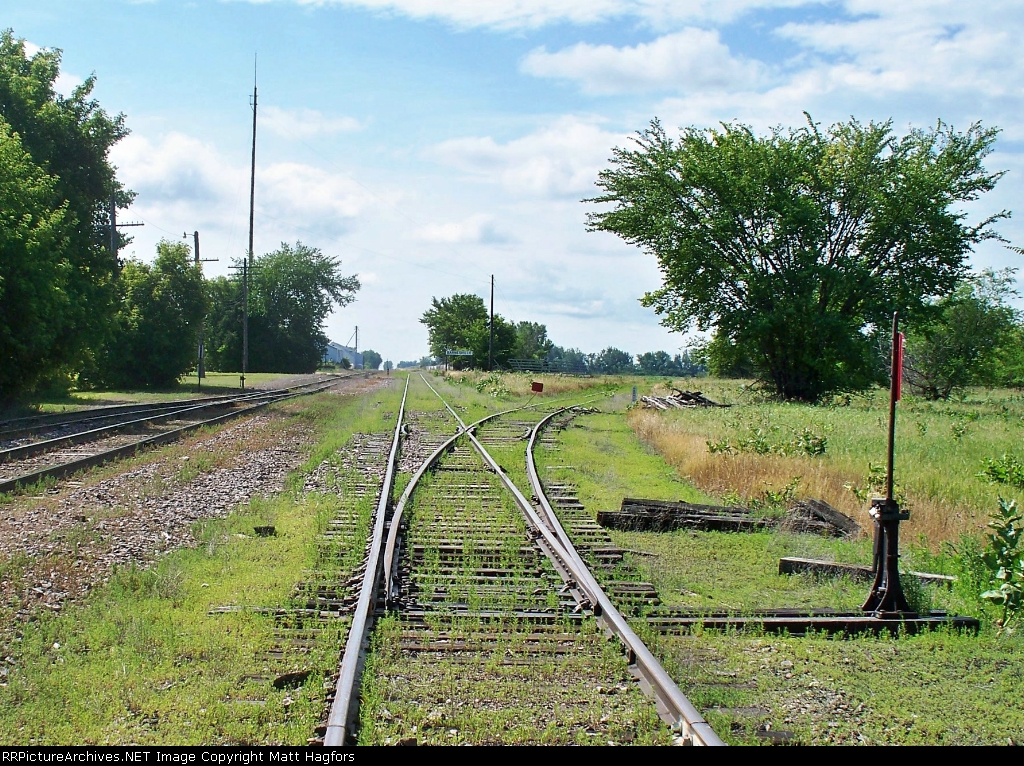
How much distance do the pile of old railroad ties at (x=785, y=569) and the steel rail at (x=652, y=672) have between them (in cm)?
34

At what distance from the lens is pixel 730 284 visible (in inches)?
1410

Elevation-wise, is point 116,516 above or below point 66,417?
below

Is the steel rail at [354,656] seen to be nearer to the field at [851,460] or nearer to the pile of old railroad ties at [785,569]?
the pile of old railroad ties at [785,569]

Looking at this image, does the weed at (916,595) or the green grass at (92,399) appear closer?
the weed at (916,595)

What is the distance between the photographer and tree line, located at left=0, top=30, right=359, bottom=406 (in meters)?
22.4

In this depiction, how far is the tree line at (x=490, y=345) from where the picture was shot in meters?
84.2

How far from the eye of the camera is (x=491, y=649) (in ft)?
17.4

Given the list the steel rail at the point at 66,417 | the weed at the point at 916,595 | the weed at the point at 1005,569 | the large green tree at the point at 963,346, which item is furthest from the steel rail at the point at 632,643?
the large green tree at the point at 963,346

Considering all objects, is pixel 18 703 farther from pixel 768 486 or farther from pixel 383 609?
pixel 768 486

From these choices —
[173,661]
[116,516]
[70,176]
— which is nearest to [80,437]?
[116,516]

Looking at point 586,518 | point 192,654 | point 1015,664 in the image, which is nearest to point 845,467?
point 586,518

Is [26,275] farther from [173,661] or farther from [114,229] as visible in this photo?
[173,661]

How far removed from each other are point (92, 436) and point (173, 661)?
13588 mm

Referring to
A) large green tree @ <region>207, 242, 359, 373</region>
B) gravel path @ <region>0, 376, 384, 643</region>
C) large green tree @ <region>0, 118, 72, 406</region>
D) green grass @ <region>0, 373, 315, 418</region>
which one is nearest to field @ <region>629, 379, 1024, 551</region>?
gravel path @ <region>0, 376, 384, 643</region>
